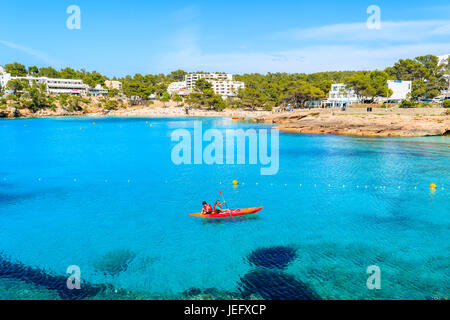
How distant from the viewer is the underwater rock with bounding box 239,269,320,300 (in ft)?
43.8

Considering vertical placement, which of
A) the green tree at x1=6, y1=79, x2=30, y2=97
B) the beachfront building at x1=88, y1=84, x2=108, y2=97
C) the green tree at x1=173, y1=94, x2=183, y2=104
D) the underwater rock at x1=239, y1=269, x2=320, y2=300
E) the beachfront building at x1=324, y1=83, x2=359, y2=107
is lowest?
the underwater rock at x1=239, y1=269, x2=320, y2=300

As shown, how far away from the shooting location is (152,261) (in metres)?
16.5

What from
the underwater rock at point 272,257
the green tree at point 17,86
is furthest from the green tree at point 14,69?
the underwater rock at point 272,257

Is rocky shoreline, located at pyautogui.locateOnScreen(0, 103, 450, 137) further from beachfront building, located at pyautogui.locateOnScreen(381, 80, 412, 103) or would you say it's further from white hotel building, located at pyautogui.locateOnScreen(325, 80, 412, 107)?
beachfront building, located at pyautogui.locateOnScreen(381, 80, 412, 103)

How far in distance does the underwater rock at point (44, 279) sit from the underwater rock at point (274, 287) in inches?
272

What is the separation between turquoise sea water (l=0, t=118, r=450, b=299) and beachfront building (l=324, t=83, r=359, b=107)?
231ft

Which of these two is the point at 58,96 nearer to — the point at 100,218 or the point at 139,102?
the point at 139,102

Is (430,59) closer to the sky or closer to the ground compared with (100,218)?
closer to the sky

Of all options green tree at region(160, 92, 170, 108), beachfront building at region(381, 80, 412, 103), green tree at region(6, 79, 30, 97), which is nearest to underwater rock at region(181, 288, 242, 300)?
beachfront building at region(381, 80, 412, 103)

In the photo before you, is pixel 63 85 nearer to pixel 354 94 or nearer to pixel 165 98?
pixel 165 98

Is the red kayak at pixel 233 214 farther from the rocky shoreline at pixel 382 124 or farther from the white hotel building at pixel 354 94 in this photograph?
the white hotel building at pixel 354 94

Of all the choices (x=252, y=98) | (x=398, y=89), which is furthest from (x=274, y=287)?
(x=252, y=98)

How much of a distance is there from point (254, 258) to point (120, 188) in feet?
60.6

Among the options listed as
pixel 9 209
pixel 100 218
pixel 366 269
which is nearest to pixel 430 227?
pixel 366 269
